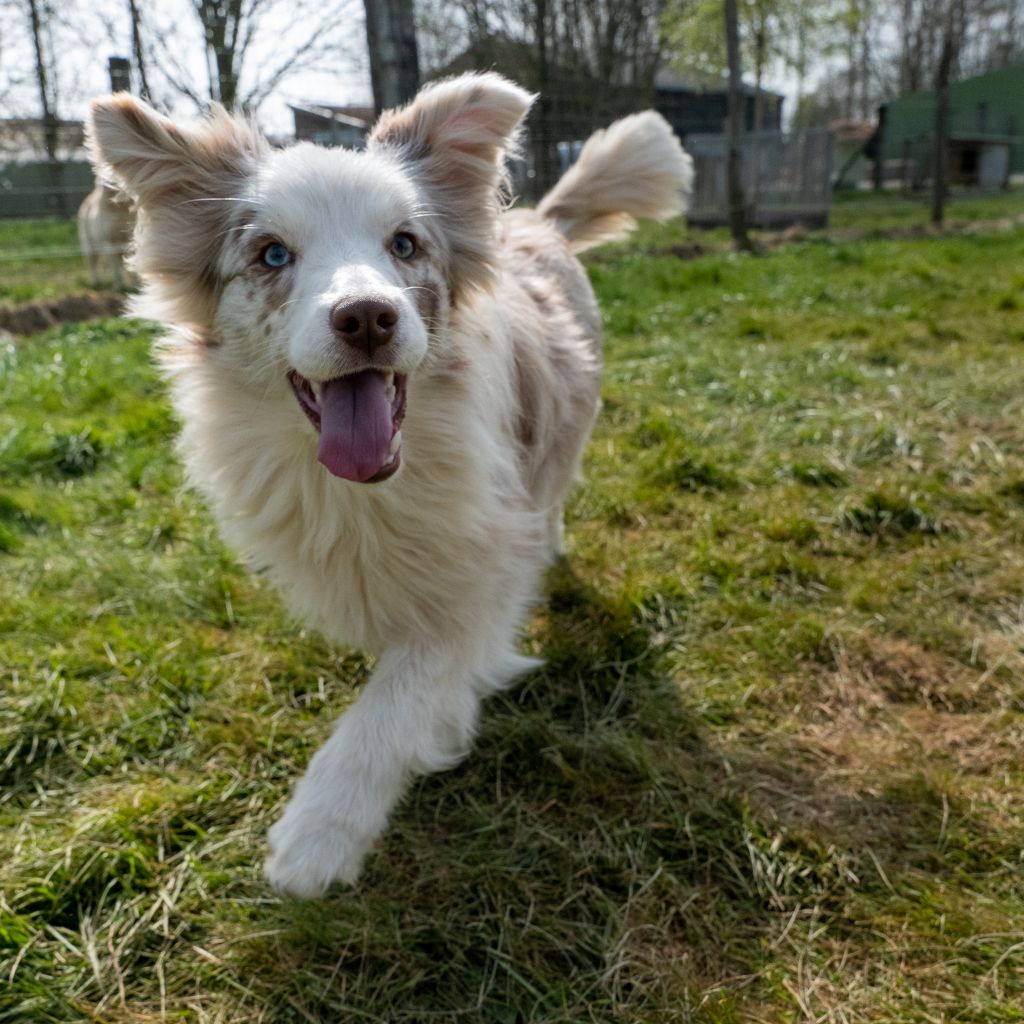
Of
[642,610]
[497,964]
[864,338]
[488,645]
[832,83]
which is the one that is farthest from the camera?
[832,83]

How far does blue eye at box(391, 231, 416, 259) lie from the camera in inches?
99.0

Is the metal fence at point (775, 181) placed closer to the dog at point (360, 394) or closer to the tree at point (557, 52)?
the tree at point (557, 52)

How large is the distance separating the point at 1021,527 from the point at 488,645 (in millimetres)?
2545

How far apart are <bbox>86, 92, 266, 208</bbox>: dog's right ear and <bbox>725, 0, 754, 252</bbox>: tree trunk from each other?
35.5ft

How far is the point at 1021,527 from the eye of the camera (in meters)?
3.79

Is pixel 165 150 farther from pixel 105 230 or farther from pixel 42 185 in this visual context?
pixel 42 185

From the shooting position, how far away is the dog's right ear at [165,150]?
8.09 ft

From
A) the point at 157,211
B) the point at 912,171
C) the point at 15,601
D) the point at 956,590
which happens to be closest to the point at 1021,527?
the point at 956,590

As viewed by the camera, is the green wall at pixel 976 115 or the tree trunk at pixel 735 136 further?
the green wall at pixel 976 115

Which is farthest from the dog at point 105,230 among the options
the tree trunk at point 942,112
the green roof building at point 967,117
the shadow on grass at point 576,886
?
the green roof building at point 967,117

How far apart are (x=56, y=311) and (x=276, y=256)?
9.24m

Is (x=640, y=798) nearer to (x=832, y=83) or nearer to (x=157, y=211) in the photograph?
(x=157, y=211)

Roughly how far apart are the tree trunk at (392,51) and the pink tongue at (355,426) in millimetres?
3420

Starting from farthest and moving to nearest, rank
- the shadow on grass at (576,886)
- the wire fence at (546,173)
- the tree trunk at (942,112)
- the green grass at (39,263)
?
the tree trunk at (942,112)
the wire fence at (546,173)
the green grass at (39,263)
the shadow on grass at (576,886)
